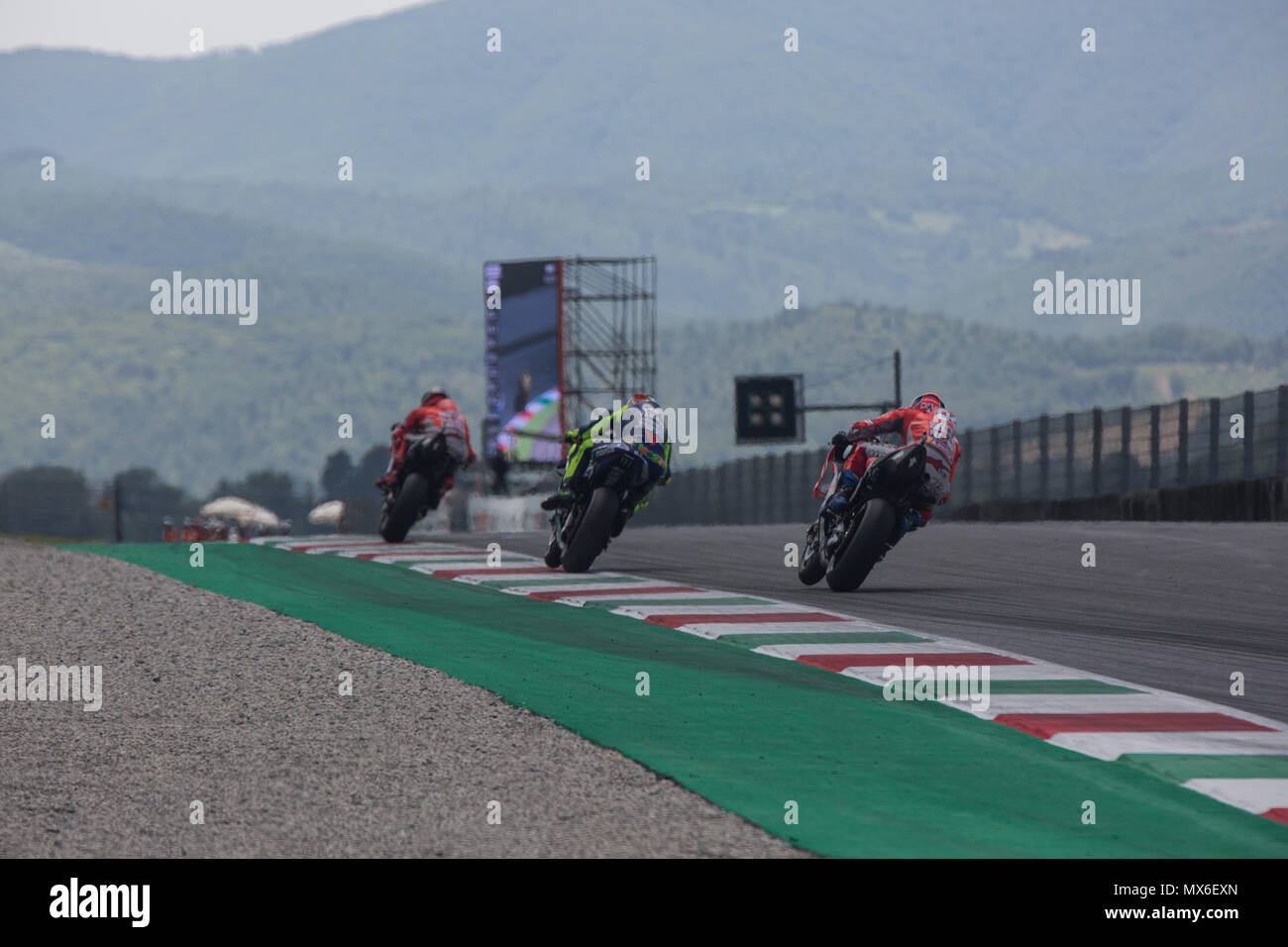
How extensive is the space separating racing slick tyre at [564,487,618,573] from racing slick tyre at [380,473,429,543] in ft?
13.4

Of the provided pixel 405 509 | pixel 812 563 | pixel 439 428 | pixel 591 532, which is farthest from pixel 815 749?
pixel 405 509

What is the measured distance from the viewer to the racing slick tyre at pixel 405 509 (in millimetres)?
21094

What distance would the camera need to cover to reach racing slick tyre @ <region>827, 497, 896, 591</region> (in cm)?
1447

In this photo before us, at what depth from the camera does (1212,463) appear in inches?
1270

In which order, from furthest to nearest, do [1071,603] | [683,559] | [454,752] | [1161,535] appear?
[1161,535] < [683,559] < [1071,603] < [454,752]

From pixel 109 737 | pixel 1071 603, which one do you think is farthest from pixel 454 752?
pixel 1071 603

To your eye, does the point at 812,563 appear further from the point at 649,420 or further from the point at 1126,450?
the point at 1126,450

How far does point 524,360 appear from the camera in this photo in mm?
103812

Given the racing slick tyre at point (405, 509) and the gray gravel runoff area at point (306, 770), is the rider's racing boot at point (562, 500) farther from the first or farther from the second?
the gray gravel runoff area at point (306, 770)

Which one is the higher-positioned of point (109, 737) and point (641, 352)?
point (641, 352)

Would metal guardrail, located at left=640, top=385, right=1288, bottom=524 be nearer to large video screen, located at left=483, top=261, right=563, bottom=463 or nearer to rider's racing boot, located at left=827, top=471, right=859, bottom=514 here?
rider's racing boot, located at left=827, top=471, right=859, bottom=514

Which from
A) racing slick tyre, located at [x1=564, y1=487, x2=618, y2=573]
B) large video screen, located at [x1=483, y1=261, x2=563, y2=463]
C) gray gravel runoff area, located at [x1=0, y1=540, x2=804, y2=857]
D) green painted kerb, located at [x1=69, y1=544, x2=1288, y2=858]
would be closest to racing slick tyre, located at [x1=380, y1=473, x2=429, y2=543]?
racing slick tyre, located at [x1=564, y1=487, x2=618, y2=573]

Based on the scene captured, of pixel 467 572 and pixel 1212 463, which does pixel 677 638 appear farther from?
pixel 1212 463
